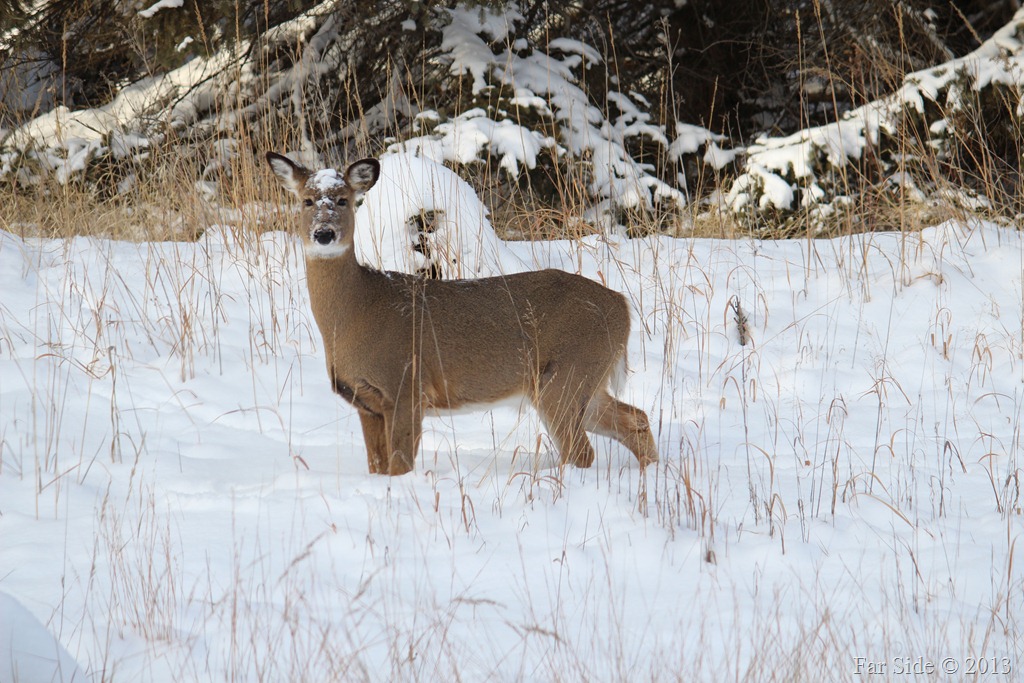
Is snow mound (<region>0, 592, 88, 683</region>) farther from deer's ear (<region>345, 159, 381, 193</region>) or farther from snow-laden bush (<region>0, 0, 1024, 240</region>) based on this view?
snow-laden bush (<region>0, 0, 1024, 240</region>)

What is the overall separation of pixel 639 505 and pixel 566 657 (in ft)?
3.56

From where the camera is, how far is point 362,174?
5387mm

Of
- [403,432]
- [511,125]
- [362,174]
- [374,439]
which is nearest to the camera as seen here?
[403,432]

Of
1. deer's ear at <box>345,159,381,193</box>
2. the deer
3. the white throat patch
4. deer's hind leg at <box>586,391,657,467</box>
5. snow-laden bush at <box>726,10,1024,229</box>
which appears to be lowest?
deer's hind leg at <box>586,391,657,467</box>

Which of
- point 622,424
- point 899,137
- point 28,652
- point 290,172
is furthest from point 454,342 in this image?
point 899,137

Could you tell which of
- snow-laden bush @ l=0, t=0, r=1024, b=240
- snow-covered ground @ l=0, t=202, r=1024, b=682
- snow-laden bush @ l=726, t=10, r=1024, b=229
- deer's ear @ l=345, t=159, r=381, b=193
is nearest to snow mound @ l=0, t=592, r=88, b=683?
snow-covered ground @ l=0, t=202, r=1024, b=682

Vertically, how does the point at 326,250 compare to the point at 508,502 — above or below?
above

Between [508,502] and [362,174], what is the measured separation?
1.84 m

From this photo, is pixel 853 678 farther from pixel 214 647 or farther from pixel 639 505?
pixel 214 647

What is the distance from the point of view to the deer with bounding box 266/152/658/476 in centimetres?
493

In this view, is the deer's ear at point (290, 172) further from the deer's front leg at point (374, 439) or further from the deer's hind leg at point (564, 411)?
the deer's hind leg at point (564, 411)

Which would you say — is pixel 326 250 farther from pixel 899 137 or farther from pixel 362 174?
pixel 899 137

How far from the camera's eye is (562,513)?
4.33 metres

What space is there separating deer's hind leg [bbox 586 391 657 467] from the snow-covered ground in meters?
0.10
